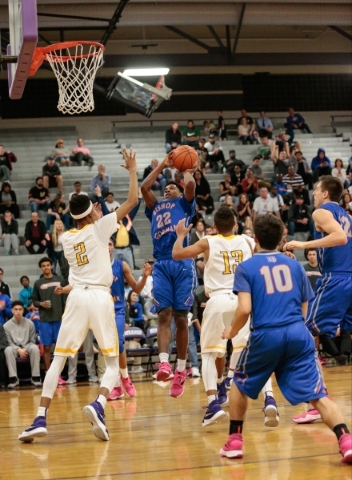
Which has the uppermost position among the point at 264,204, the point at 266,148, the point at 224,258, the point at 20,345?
the point at 266,148

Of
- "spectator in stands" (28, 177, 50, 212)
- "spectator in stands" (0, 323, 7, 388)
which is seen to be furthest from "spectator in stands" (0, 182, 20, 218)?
"spectator in stands" (0, 323, 7, 388)

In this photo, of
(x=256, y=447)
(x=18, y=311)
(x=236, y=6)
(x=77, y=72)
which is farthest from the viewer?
(x=236, y=6)

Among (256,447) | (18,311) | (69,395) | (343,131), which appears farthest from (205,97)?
(256,447)

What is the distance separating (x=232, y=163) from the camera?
23875mm

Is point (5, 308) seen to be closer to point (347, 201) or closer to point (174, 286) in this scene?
point (174, 286)

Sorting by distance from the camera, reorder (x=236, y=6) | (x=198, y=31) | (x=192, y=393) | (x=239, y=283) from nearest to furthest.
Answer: (x=239, y=283)
(x=192, y=393)
(x=236, y=6)
(x=198, y=31)

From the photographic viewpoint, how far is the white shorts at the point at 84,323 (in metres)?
7.68

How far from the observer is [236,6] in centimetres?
2345

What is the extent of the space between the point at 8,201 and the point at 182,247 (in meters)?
14.7

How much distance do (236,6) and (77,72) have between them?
1242 centimetres

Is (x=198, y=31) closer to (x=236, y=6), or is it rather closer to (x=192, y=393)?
(x=236, y=6)

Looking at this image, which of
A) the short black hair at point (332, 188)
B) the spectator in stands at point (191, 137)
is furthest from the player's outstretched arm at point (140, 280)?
the spectator in stands at point (191, 137)

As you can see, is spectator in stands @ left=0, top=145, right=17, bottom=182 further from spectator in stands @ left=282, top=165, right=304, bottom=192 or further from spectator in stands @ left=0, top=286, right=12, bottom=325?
spectator in stands @ left=282, top=165, right=304, bottom=192

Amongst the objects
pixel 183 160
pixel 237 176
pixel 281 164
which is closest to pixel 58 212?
pixel 237 176
